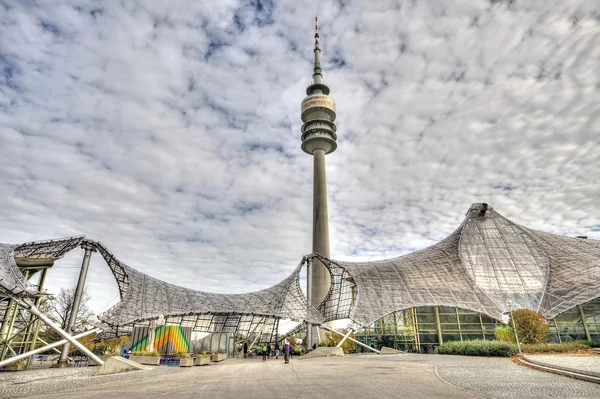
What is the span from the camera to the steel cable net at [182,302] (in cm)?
2817

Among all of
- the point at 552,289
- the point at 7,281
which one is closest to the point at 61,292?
the point at 7,281

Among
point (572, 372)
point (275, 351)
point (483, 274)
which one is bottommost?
point (275, 351)

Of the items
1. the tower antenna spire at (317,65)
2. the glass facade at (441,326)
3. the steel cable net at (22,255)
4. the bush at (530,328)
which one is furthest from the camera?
the tower antenna spire at (317,65)

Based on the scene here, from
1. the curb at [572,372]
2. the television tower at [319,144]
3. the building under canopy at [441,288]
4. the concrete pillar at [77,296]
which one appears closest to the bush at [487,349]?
the curb at [572,372]

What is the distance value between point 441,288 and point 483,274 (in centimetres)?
653

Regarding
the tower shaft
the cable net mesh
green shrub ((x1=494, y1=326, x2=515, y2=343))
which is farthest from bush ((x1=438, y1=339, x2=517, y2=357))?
the tower shaft

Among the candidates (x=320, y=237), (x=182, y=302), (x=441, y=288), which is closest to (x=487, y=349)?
(x=441, y=288)

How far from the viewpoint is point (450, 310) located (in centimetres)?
4184

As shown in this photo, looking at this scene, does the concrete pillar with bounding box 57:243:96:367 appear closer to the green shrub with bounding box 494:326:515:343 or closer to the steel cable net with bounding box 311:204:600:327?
the steel cable net with bounding box 311:204:600:327

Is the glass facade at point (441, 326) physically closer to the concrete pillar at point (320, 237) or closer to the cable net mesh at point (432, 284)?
the cable net mesh at point (432, 284)

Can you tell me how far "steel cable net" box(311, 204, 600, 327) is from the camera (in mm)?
36906

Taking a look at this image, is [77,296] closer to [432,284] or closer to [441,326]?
[432,284]

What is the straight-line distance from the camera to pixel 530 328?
27938 millimetres

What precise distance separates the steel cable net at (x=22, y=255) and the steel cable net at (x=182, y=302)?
2.38m
